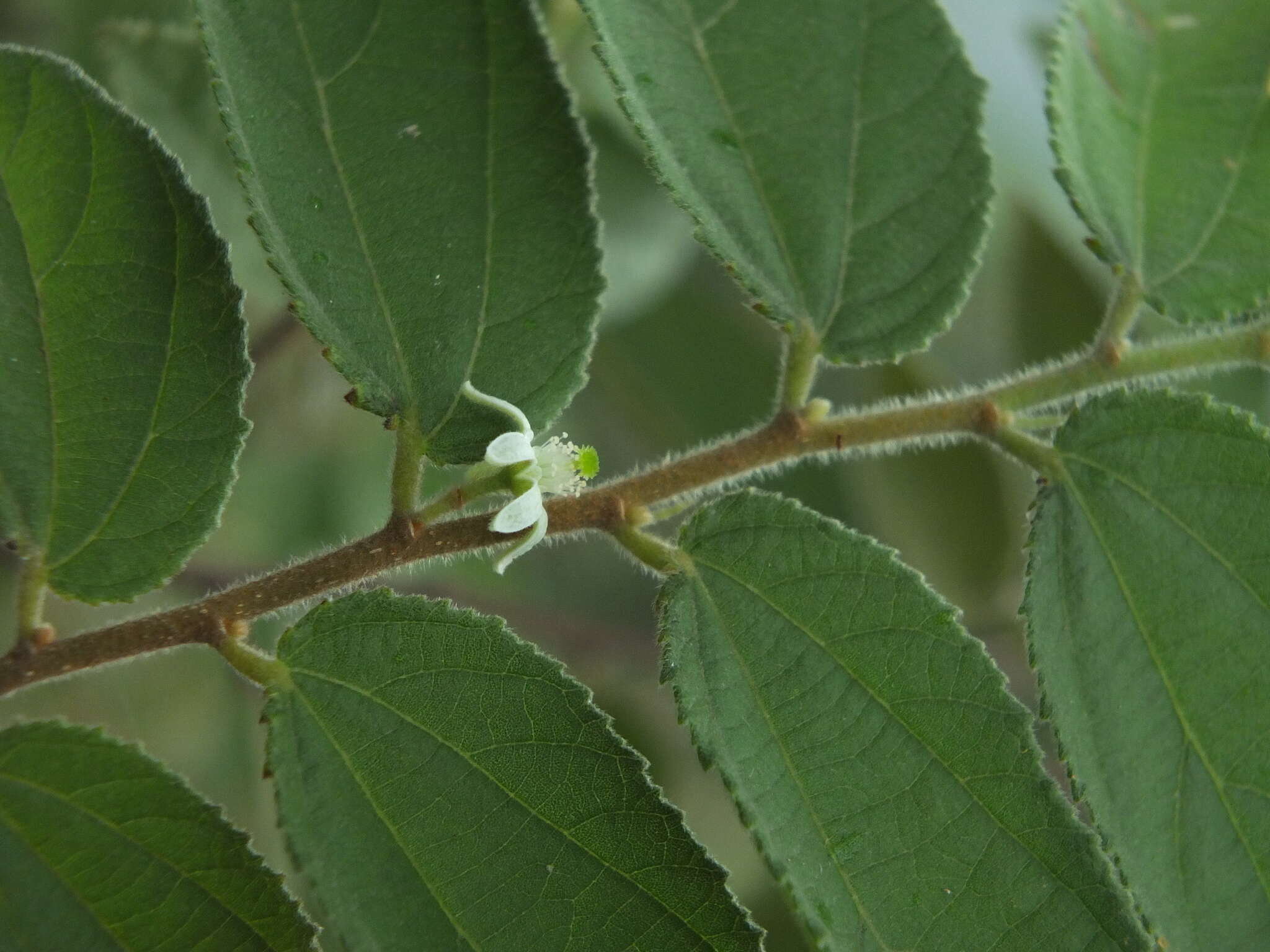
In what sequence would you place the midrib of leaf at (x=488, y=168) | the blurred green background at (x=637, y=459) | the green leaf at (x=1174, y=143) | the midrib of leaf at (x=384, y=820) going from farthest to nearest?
1. the blurred green background at (x=637, y=459)
2. the green leaf at (x=1174, y=143)
3. the midrib of leaf at (x=488, y=168)
4. the midrib of leaf at (x=384, y=820)

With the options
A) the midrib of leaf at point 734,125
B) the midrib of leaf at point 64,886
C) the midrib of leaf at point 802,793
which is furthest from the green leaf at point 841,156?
the midrib of leaf at point 64,886

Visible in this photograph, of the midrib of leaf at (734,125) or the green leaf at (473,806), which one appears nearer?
the green leaf at (473,806)

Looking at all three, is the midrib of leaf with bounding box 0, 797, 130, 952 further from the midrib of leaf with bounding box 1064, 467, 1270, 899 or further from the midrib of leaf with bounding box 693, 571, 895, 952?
the midrib of leaf with bounding box 1064, 467, 1270, 899

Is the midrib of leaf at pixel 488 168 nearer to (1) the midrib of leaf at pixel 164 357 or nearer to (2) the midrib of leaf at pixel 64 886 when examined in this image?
(1) the midrib of leaf at pixel 164 357

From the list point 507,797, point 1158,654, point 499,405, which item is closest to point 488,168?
point 499,405

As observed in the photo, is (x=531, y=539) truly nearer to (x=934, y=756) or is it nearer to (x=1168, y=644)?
(x=934, y=756)

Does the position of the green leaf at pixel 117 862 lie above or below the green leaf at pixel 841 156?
below
